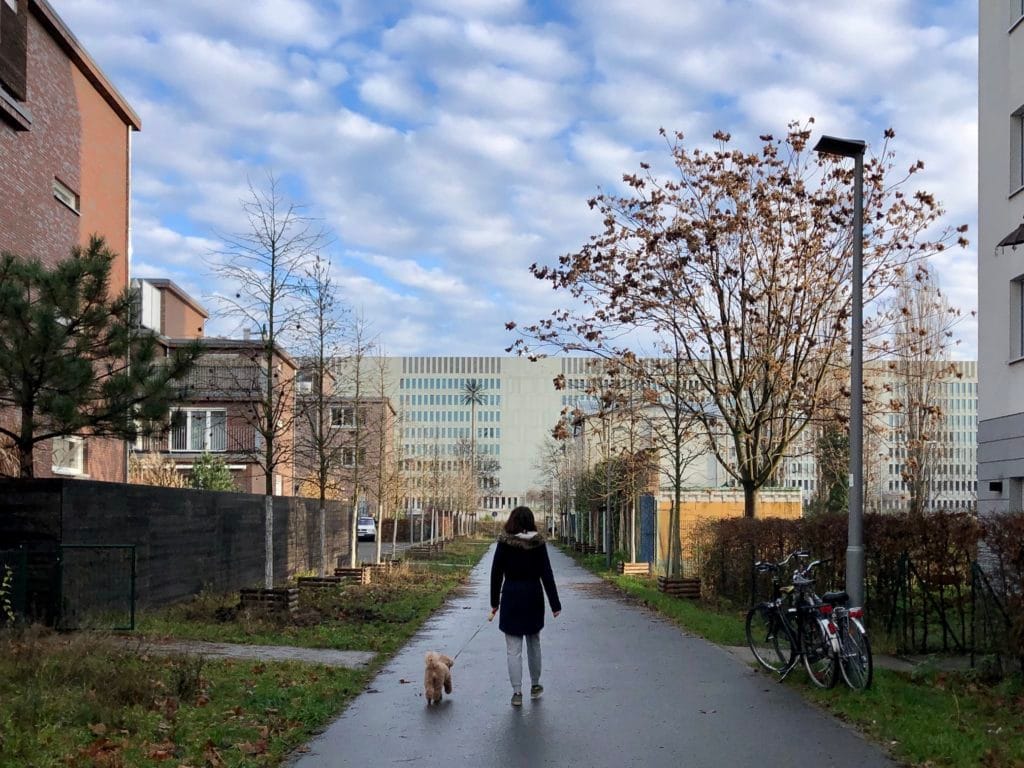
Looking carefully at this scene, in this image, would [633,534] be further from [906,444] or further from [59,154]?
[59,154]

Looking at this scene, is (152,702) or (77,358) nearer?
(152,702)

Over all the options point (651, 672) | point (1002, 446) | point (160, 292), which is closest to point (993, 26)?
point (1002, 446)

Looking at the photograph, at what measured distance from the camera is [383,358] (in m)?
35.7

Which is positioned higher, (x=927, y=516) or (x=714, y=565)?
(x=927, y=516)

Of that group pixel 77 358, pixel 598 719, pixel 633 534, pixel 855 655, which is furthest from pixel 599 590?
pixel 598 719

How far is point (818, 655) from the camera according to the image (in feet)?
36.1

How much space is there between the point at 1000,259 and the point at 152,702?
52.0 ft

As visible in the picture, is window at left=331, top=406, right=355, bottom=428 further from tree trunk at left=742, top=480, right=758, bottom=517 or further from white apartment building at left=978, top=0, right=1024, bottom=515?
white apartment building at left=978, top=0, right=1024, bottom=515

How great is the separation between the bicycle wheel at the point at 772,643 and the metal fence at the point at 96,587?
25.1ft

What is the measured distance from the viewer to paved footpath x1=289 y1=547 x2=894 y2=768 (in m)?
7.91

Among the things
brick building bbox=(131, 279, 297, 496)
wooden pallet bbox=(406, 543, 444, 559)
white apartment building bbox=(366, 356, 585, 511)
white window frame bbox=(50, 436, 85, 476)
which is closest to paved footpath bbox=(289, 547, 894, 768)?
brick building bbox=(131, 279, 297, 496)

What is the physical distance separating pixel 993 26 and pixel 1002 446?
7.33 m

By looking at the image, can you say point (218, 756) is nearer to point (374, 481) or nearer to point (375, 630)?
point (375, 630)

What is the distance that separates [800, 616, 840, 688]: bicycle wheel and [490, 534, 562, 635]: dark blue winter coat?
8.20 feet
